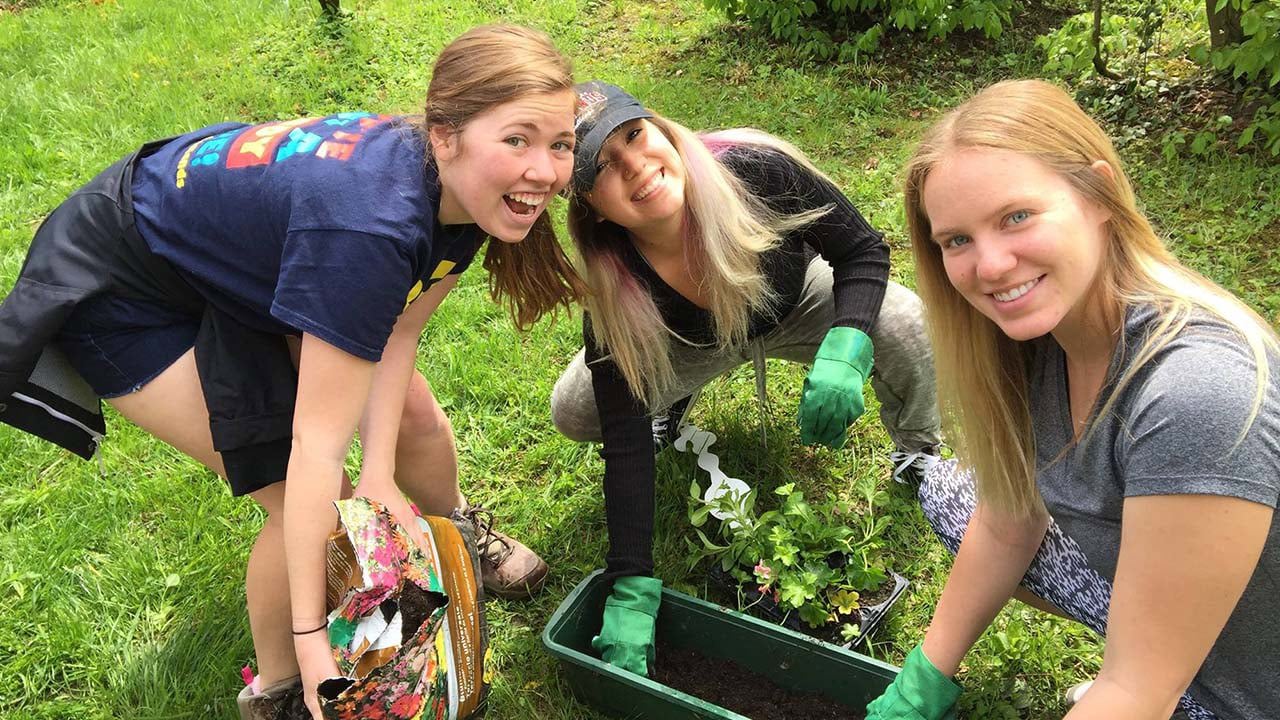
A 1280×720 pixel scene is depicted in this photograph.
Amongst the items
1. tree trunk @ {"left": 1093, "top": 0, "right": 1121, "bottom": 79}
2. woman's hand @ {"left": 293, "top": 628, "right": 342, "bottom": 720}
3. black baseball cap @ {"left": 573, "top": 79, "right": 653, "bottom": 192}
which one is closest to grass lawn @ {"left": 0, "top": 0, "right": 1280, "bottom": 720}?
tree trunk @ {"left": 1093, "top": 0, "right": 1121, "bottom": 79}

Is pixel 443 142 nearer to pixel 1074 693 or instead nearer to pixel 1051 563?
pixel 1051 563

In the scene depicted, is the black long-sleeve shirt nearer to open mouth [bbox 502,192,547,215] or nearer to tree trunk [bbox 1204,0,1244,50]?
open mouth [bbox 502,192,547,215]

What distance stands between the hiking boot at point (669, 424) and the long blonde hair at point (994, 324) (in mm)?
1075

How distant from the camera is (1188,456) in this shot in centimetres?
111

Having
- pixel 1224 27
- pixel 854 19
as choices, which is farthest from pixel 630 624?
pixel 854 19

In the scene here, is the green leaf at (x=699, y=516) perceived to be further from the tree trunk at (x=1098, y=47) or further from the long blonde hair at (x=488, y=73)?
the tree trunk at (x=1098, y=47)

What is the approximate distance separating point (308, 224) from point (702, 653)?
3.97 ft

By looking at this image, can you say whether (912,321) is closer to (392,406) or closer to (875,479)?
(875,479)

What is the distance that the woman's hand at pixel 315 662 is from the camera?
5.05ft

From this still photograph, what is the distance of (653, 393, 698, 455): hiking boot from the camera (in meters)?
2.55

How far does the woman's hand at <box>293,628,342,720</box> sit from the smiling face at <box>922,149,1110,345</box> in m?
1.19

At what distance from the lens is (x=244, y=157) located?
1622mm

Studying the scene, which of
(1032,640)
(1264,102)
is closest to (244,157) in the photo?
(1032,640)

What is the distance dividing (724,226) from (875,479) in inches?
34.3
